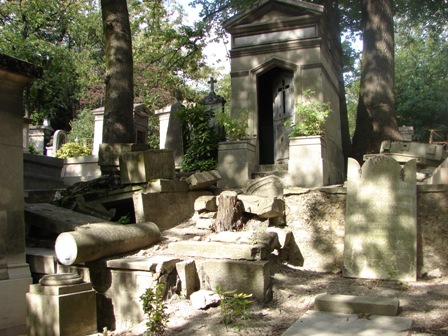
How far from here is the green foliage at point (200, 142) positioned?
32.0 feet

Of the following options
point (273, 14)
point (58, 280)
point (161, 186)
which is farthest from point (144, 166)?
point (273, 14)

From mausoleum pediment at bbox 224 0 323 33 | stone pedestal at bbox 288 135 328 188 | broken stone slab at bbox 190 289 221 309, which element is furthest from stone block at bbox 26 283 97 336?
mausoleum pediment at bbox 224 0 323 33

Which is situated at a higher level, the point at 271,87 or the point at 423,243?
the point at 271,87

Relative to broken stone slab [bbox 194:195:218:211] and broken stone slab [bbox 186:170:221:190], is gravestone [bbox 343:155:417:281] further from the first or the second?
broken stone slab [bbox 186:170:221:190]

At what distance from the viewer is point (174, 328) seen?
169 inches

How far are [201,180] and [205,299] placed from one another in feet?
10.9

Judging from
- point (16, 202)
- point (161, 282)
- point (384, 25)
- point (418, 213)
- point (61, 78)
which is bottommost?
point (161, 282)

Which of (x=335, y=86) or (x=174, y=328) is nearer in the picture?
(x=174, y=328)

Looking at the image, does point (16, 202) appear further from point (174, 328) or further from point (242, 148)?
point (242, 148)

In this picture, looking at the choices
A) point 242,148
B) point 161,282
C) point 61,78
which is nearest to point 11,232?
point 161,282

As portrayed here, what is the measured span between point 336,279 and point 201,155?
16.4ft

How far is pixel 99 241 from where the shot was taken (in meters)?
5.29

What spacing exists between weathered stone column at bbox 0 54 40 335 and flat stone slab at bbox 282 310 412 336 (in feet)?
10.9

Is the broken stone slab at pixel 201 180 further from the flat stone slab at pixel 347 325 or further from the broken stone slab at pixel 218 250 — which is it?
the flat stone slab at pixel 347 325
